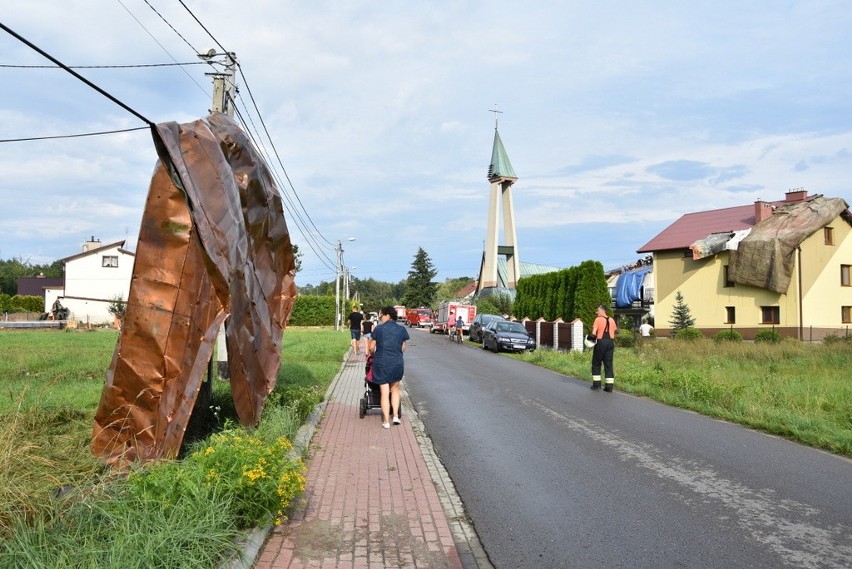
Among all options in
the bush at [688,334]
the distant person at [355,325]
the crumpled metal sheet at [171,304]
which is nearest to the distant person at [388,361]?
the crumpled metal sheet at [171,304]

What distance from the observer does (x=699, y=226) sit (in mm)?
42344

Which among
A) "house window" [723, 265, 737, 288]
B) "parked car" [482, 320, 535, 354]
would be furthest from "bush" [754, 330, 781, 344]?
"parked car" [482, 320, 535, 354]

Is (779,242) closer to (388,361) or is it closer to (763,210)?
(763,210)

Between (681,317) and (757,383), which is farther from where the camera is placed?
(681,317)

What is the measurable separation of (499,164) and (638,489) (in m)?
63.8

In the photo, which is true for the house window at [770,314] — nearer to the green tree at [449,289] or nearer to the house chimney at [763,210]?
the house chimney at [763,210]

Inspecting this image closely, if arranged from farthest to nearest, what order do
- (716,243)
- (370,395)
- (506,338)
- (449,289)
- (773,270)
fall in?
(449,289) < (716,243) < (773,270) < (506,338) < (370,395)

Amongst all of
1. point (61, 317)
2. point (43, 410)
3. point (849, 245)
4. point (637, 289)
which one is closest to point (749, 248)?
point (849, 245)

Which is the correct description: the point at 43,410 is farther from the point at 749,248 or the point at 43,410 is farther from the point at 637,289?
the point at 637,289

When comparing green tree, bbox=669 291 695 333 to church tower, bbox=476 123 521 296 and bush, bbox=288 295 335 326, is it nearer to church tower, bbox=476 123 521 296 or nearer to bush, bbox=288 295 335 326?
church tower, bbox=476 123 521 296

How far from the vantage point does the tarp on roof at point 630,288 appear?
50.0 meters

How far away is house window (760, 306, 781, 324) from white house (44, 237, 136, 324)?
50.9 metres

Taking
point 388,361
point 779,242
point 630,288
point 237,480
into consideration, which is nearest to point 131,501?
point 237,480

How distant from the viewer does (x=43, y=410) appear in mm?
8023
